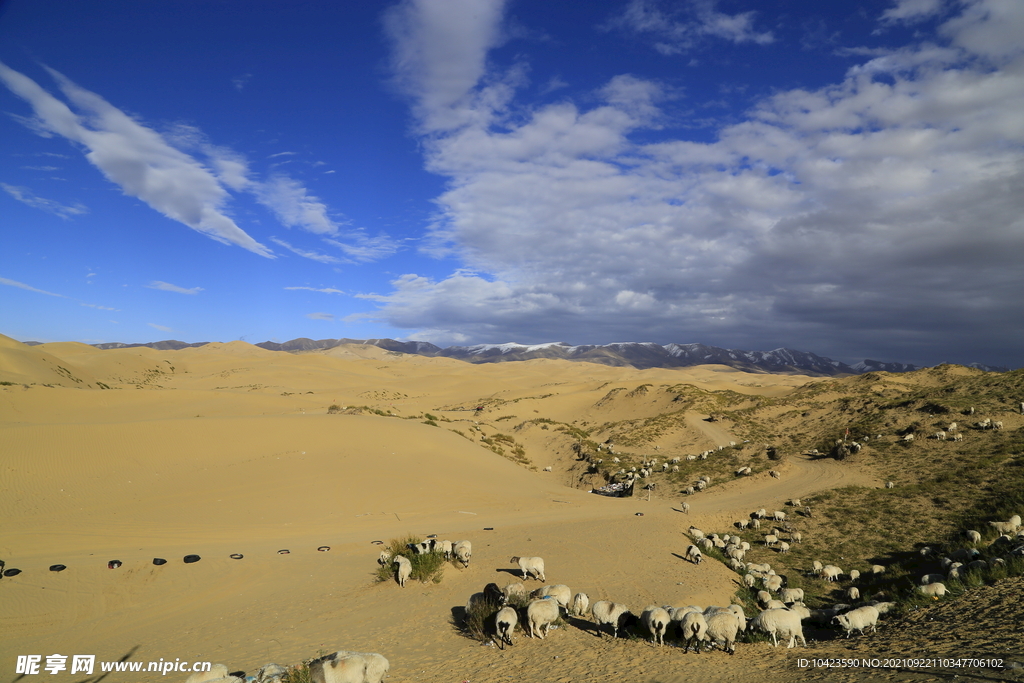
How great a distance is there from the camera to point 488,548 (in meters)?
12.7

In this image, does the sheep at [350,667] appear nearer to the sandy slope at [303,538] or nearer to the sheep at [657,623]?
the sandy slope at [303,538]

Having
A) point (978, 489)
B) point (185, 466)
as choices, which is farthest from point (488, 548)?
point (978, 489)

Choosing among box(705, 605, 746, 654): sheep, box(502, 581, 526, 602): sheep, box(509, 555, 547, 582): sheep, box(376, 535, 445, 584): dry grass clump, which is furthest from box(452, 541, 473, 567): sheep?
box(705, 605, 746, 654): sheep

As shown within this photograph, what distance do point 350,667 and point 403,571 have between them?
4533mm

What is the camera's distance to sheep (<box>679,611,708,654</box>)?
22.6 feet

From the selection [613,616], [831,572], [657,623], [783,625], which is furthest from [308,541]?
[831,572]

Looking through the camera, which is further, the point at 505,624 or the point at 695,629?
the point at 505,624

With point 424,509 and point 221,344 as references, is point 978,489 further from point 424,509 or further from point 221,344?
point 221,344

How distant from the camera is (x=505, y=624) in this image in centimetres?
726

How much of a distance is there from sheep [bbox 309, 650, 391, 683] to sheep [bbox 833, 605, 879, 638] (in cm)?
717

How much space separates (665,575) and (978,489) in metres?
11.7

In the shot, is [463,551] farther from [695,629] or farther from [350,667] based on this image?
[695,629]

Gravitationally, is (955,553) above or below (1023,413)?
below

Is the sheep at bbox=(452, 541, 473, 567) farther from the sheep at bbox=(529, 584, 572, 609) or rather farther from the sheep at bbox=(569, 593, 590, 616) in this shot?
the sheep at bbox=(569, 593, 590, 616)
